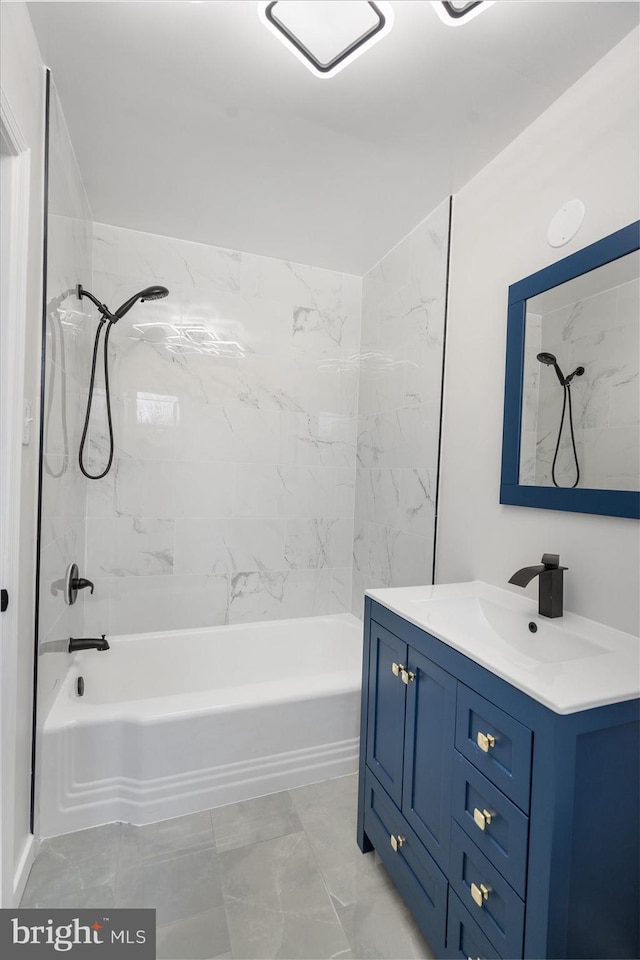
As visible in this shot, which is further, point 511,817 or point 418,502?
point 418,502

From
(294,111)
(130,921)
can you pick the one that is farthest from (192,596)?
(294,111)

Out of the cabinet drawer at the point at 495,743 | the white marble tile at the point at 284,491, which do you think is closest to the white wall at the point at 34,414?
the cabinet drawer at the point at 495,743

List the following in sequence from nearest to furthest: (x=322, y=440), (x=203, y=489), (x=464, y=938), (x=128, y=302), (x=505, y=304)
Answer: (x=464, y=938) → (x=505, y=304) → (x=128, y=302) → (x=203, y=489) → (x=322, y=440)

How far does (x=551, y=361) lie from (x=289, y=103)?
1213 millimetres

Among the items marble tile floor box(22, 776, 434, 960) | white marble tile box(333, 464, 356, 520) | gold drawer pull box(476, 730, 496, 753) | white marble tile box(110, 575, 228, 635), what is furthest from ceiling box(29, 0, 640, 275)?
marble tile floor box(22, 776, 434, 960)

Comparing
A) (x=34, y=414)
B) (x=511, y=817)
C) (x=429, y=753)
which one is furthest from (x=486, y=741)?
(x=34, y=414)

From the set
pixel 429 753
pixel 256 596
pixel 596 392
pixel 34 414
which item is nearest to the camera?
pixel 429 753

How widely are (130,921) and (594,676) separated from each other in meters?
1.42

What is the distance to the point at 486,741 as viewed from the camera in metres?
0.99

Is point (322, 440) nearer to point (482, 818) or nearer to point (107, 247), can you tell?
point (107, 247)

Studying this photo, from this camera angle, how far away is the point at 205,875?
146cm

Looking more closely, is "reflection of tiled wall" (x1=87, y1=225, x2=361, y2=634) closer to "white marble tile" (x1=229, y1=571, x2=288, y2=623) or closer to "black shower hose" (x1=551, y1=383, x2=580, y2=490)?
"white marble tile" (x1=229, y1=571, x2=288, y2=623)

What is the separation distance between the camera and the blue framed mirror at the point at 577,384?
1.21 m

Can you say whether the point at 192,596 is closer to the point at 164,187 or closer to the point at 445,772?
the point at 445,772
